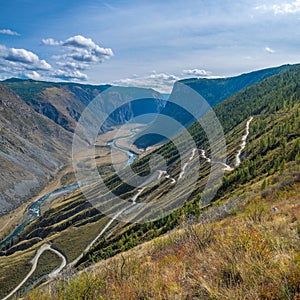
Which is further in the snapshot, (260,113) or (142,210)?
(260,113)

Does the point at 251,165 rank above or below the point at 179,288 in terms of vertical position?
below

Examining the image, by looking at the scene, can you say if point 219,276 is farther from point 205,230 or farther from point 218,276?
point 205,230

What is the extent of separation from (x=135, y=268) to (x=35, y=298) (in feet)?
11.5

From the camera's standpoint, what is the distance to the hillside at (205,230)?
6.82 m

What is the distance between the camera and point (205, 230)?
12156mm

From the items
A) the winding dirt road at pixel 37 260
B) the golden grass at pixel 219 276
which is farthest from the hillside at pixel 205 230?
the winding dirt road at pixel 37 260

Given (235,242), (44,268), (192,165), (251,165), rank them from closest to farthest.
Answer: (235,242) < (251,165) < (44,268) < (192,165)

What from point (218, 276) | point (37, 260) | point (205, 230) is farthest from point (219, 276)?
point (37, 260)

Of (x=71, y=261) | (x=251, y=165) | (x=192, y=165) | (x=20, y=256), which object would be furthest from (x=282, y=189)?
(x=20, y=256)

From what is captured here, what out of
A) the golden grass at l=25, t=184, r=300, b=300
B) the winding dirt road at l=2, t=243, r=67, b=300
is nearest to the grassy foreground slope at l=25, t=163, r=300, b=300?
the golden grass at l=25, t=184, r=300, b=300

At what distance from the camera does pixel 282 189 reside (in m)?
28.2

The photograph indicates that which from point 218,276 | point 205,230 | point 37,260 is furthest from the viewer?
point 37,260

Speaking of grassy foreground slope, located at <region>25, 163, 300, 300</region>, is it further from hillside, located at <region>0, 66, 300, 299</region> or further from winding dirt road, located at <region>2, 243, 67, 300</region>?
winding dirt road, located at <region>2, 243, 67, 300</region>

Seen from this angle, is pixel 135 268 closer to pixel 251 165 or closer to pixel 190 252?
pixel 190 252
